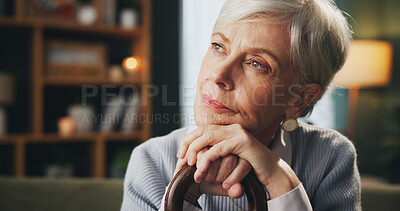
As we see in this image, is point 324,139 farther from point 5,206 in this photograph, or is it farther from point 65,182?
point 5,206

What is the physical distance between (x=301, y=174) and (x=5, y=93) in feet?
7.64

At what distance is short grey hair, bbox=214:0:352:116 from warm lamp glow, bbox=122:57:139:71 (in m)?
2.37

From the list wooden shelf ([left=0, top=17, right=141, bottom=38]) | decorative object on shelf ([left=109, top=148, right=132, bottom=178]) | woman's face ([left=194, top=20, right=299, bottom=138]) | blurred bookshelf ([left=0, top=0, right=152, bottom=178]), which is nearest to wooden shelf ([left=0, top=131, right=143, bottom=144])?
blurred bookshelf ([left=0, top=0, right=152, bottom=178])

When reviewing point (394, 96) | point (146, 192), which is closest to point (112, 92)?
point (146, 192)

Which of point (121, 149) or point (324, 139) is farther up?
point (324, 139)

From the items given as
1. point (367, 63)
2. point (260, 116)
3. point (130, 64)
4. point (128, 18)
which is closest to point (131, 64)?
point (130, 64)

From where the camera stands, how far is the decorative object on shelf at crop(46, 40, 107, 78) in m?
2.70

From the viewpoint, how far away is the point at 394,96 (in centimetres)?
325

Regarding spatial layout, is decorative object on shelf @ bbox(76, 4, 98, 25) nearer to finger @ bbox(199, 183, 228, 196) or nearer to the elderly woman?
the elderly woman

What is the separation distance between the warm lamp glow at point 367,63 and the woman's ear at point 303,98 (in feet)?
6.84

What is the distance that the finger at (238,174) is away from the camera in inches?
24.1

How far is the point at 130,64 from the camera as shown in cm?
312

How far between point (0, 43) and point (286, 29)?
273cm

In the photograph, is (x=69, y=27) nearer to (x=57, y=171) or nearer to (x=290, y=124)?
(x=57, y=171)
